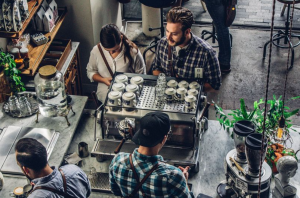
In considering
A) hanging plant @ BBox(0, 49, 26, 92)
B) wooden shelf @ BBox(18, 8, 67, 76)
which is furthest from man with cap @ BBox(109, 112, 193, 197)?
wooden shelf @ BBox(18, 8, 67, 76)

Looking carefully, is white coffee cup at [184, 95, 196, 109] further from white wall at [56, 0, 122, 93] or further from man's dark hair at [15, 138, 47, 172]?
white wall at [56, 0, 122, 93]

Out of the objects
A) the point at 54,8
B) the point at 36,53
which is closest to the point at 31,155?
the point at 36,53

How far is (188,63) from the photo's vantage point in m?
3.96

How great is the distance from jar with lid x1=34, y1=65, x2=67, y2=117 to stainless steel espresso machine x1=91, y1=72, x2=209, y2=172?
589 mm

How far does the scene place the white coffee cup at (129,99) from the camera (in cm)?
337

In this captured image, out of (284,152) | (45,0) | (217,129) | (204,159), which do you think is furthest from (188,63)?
(45,0)

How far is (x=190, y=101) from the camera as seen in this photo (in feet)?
11.0

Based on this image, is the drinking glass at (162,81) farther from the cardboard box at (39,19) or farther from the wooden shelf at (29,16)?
the cardboard box at (39,19)

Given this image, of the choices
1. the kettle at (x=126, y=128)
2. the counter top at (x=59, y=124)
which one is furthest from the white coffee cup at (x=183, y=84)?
the counter top at (x=59, y=124)

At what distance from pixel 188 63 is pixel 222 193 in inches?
49.4

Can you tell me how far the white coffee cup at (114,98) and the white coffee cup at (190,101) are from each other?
498 millimetres

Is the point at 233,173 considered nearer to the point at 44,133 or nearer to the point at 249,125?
the point at 249,125

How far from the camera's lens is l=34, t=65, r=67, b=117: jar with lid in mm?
3883

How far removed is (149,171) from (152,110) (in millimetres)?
789
